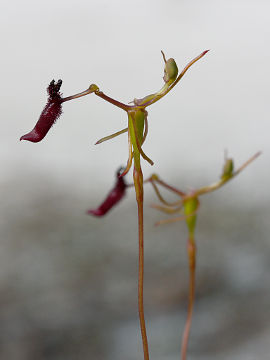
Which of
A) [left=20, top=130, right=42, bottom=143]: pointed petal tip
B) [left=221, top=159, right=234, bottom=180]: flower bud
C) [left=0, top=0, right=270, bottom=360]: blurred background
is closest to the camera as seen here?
[left=20, top=130, right=42, bottom=143]: pointed petal tip

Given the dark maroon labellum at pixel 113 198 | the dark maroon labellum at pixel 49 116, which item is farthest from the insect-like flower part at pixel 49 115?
the dark maroon labellum at pixel 113 198

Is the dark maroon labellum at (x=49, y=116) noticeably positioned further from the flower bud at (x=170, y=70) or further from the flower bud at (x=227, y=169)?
the flower bud at (x=227, y=169)

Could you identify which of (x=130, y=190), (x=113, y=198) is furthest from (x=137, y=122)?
(x=130, y=190)

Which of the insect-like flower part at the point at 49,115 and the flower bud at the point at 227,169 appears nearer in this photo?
the insect-like flower part at the point at 49,115

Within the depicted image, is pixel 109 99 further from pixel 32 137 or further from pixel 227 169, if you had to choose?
pixel 227 169

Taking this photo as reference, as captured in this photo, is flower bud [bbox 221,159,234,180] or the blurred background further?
the blurred background

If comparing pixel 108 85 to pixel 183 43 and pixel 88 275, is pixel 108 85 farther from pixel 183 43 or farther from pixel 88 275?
pixel 88 275

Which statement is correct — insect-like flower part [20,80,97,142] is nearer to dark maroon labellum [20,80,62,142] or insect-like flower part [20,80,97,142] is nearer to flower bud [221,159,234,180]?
dark maroon labellum [20,80,62,142]

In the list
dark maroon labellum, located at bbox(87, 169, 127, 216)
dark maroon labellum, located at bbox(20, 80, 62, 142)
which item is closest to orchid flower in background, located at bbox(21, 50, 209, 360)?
dark maroon labellum, located at bbox(20, 80, 62, 142)
